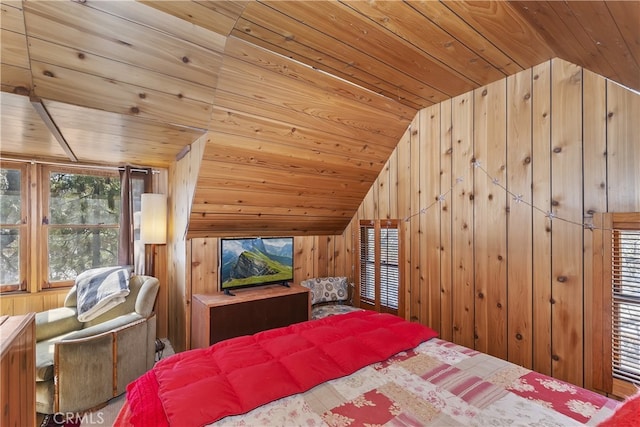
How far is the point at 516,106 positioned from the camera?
2.22 m

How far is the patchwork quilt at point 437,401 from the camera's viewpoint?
124cm

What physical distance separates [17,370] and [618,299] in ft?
9.27

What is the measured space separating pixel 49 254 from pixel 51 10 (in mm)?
2896

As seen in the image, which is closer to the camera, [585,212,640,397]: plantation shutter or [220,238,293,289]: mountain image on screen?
[585,212,640,397]: plantation shutter

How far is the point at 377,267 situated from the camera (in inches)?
132

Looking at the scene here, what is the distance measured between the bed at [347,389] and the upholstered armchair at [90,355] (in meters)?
1.04

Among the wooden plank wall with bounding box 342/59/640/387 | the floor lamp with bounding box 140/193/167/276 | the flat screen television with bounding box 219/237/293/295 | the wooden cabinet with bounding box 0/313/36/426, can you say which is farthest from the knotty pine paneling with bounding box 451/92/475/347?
the floor lamp with bounding box 140/193/167/276

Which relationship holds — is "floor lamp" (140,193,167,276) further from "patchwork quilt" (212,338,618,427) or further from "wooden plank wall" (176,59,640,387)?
"patchwork quilt" (212,338,618,427)

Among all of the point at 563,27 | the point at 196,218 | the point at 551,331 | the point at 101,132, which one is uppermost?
the point at 563,27

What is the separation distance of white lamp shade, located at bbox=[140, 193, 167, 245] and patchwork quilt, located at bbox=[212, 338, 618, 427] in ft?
8.46

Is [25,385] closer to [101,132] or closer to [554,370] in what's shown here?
[101,132]

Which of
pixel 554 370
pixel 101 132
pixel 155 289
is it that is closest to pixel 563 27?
pixel 554 370

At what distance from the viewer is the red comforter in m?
1.26

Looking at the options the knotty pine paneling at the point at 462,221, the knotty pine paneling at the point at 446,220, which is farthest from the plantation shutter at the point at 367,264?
the knotty pine paneling at the point at 462,221
